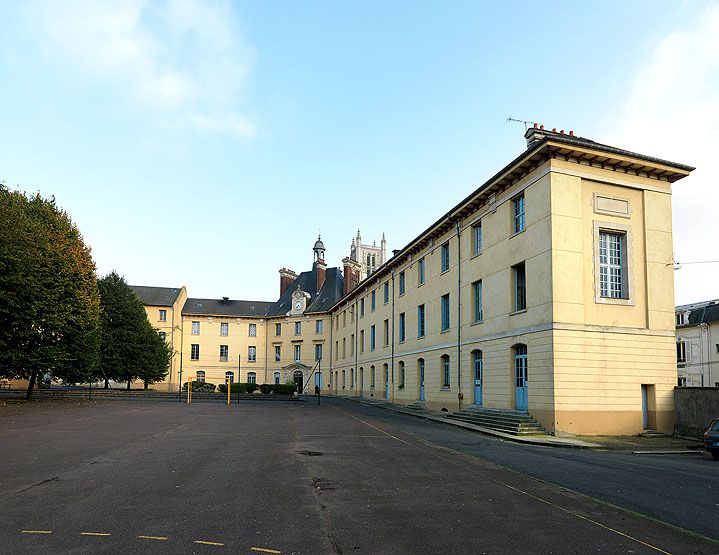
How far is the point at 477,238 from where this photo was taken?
2847 centimetres

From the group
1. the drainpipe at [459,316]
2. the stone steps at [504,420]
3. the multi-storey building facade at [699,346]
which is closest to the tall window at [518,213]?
→ the drainpipe at [459,316]

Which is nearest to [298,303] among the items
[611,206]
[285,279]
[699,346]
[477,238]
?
[285,279]

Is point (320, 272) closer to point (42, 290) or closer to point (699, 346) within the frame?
point (699, 346)

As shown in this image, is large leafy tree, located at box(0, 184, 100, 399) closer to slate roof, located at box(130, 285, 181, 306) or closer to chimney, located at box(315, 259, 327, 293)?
slate roof, located at box(130, 285, 181, 306)

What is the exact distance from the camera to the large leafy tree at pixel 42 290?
3069 centimetres

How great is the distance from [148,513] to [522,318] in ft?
60.1

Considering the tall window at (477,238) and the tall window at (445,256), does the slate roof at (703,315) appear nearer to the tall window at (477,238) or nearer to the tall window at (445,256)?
the tall window at (445,256)

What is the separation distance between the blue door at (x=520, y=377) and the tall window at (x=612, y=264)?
3878 mm

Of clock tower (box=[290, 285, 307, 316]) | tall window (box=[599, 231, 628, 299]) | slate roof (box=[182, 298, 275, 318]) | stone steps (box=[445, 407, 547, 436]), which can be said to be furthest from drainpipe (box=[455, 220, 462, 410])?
slate roof (box=[182, 298, 275, 318])

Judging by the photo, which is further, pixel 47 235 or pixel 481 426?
pixel 47 235

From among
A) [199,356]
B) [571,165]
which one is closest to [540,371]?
[571,165]

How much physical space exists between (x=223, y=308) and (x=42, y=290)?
144 feet

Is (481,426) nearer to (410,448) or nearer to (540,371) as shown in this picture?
(540,371)

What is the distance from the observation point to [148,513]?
7.29 m
